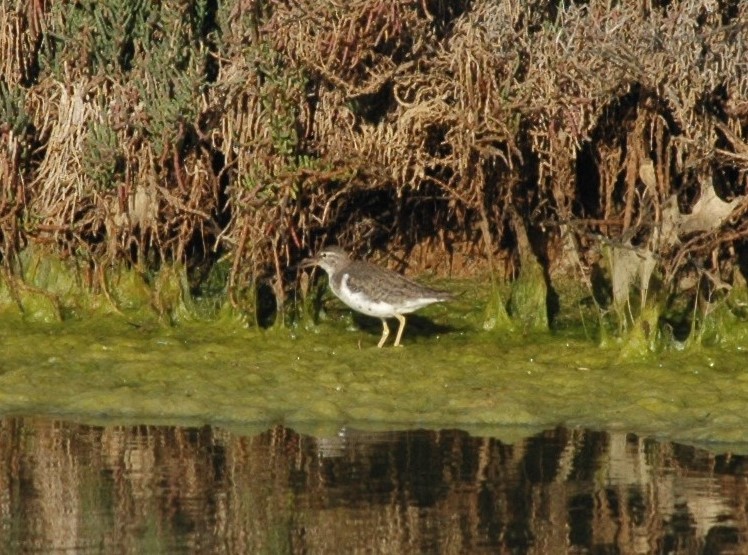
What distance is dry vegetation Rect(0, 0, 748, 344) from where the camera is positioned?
39.7ft

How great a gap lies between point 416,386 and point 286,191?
6.77ft

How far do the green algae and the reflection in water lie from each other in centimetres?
44

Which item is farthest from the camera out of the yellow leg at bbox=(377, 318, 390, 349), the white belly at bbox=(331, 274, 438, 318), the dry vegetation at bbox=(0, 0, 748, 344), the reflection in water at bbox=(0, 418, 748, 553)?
the white belly at bbox=(331, 274, 438, 318)

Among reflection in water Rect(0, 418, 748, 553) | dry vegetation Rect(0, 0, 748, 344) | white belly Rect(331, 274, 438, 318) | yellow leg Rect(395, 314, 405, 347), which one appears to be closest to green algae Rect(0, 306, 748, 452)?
yellow leg Rect(395, 314, 405, 347)

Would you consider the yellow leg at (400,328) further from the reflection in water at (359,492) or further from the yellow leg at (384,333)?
the reflection in water at (359,492)

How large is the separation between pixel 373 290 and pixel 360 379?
1373 mm

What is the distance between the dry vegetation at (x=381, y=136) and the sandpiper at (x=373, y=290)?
1.05 feet

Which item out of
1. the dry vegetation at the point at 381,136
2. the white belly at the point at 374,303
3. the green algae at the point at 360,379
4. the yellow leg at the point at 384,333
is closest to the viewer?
the green algae at the point at 360,379

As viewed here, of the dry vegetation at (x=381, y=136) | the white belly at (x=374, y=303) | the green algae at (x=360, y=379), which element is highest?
the dry vegetation at (x=381, y=136)

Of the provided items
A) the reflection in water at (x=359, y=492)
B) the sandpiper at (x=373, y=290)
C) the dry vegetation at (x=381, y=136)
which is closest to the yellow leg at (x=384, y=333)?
the sandpiper at (x=373, y=290)

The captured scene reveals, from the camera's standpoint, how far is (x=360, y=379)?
1153cm

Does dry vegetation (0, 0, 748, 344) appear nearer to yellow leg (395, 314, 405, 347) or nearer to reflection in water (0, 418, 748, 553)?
yellow leg (395, 314, 405, 347)

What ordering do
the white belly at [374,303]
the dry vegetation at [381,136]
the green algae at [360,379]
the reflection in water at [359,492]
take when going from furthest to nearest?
the white belly at [374,303], the dry vegetation at [381,136], the green algae at [360,379], the reflection in water at [359,492]

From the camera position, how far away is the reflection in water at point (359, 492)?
7742 millimetres
